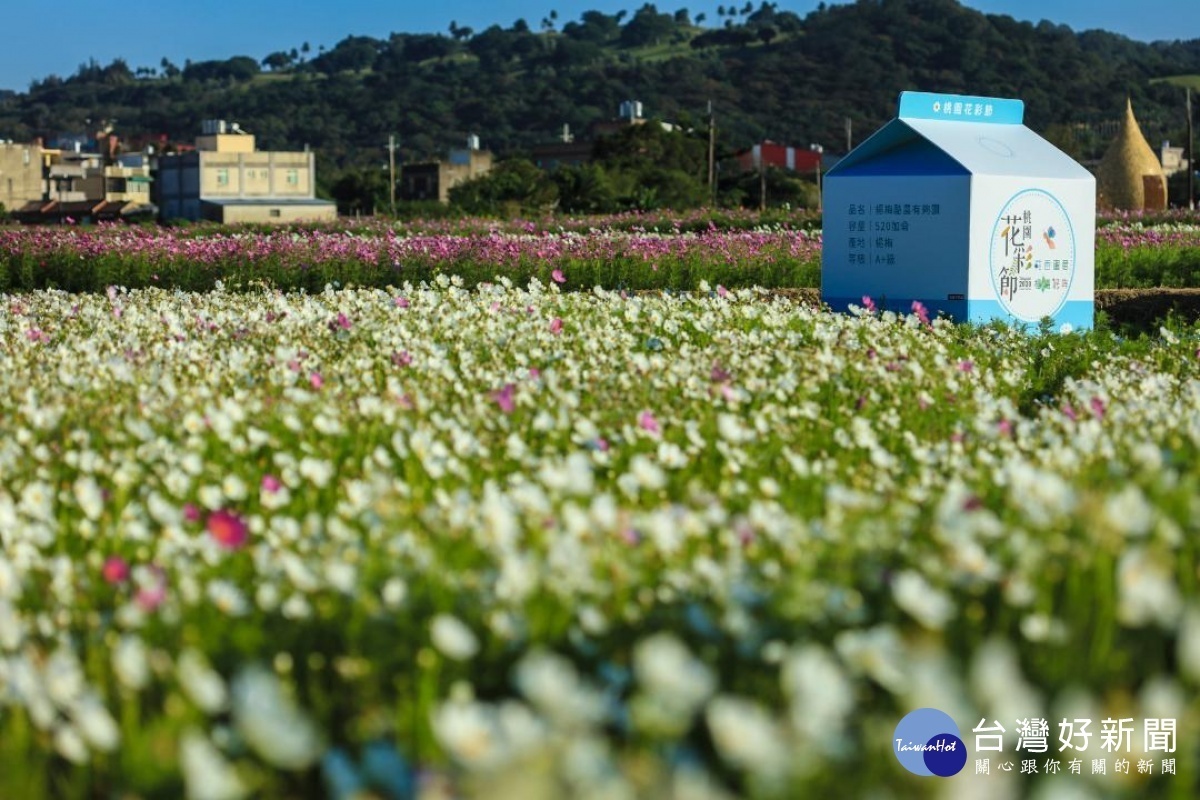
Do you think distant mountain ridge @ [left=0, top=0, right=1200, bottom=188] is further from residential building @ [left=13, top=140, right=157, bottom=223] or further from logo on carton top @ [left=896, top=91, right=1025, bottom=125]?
logo on carton top @ [left=896, top=91, right=1025, bottom=125]

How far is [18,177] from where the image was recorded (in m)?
113

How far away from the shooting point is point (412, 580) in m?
3.42

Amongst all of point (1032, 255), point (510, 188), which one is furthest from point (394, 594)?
point (510, 188)

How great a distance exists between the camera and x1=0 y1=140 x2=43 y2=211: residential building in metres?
111

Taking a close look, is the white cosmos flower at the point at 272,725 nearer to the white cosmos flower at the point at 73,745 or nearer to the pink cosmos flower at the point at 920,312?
the white cosmos flower at the point at 73,745

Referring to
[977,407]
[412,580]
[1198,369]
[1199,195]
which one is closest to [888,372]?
[977,407]

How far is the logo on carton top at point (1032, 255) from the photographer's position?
1127 cm

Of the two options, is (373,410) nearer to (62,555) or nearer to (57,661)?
(62,555)

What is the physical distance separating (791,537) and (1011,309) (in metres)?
8.39

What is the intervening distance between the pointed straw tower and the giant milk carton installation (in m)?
27.8

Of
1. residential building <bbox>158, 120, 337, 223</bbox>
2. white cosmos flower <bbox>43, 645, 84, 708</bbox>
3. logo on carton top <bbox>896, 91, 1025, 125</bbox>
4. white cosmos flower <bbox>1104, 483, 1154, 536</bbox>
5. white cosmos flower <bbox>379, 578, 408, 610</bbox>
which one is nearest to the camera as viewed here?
white cosmos flower <bbox>43, 645, 84, 708</bbox>

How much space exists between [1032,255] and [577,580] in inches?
358

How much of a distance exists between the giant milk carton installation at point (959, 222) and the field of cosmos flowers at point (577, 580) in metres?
3.92

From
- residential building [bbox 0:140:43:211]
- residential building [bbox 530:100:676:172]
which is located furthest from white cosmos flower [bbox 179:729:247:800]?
residential building [bbox 0:140:43:211]
